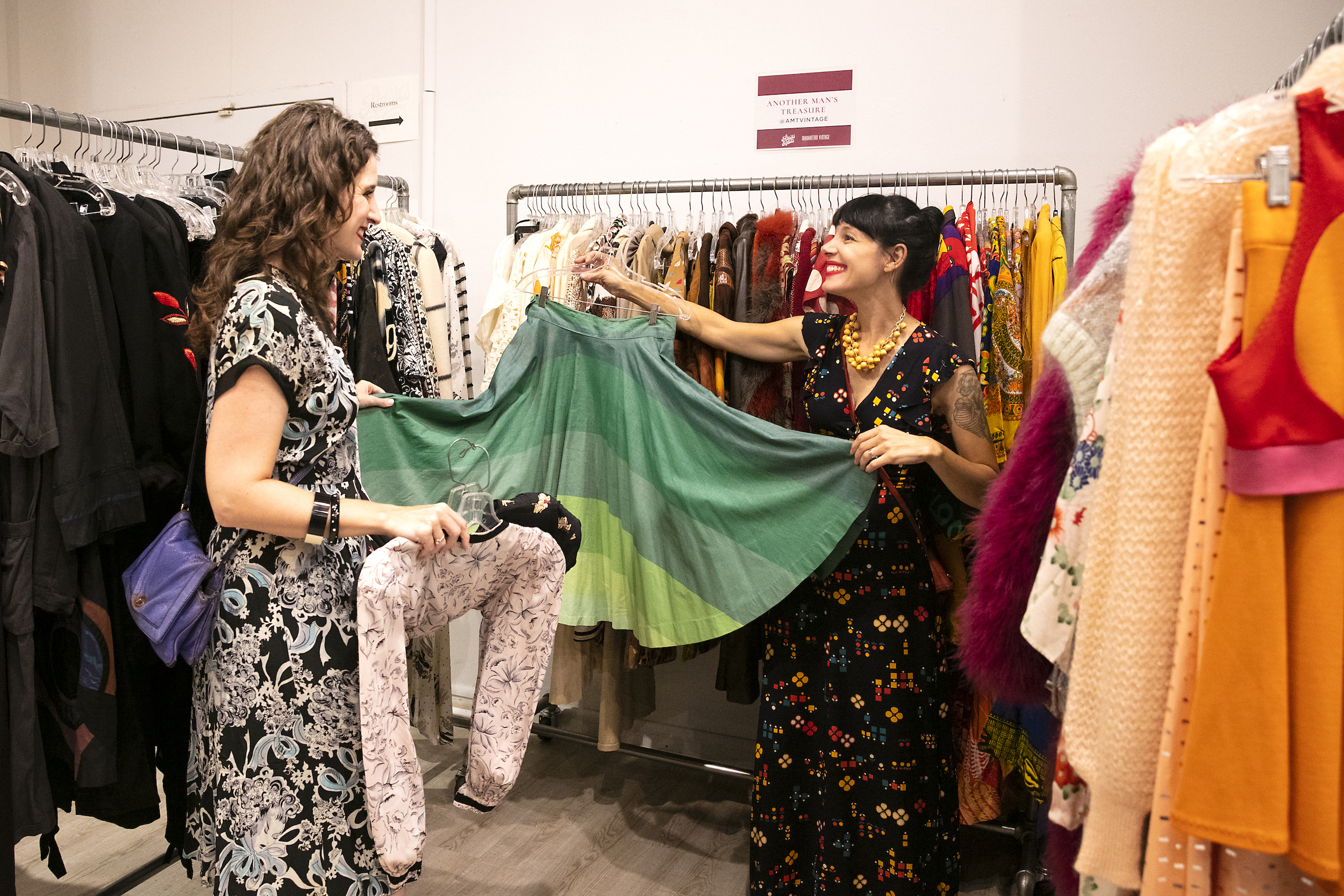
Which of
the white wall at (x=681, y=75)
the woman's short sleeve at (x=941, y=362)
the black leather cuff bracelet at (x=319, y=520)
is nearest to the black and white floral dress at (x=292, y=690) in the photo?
the black leather cuff bracelet at (x=319, y=520)

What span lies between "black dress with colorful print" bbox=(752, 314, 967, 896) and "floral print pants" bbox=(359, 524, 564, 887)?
0.74m

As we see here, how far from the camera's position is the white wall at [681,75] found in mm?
2738

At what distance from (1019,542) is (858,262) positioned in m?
1.08

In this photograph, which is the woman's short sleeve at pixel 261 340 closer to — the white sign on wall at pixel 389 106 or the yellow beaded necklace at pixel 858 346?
the yellow beaded necklace at pixel 858 346

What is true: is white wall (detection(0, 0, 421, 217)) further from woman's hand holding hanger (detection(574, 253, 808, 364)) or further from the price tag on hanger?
woman's hand holding hanger (detection(574, 253, 808, 364))

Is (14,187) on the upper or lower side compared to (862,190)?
lower

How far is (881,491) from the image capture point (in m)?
2.11

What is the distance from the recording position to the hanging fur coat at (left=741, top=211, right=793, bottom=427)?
2.46m

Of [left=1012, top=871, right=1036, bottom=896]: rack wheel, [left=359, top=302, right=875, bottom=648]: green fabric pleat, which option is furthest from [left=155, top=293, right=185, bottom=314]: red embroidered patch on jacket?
[left=1012, top=871, right=1036, bottom=896]: rack wheel

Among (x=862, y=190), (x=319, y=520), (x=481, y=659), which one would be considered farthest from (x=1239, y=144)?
(x=862, y=190)

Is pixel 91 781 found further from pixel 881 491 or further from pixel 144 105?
pixel 144 105

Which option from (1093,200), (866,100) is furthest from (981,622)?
(866,100)

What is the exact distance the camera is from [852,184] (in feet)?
8.89

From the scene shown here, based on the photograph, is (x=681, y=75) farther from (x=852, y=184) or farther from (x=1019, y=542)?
(x=1019, y=542)
